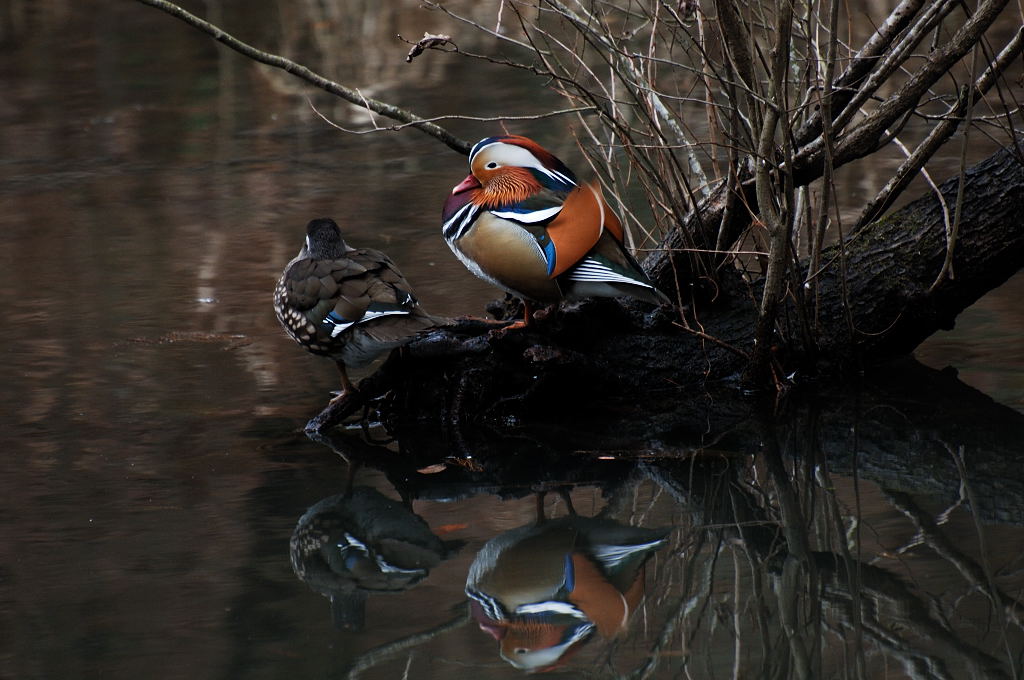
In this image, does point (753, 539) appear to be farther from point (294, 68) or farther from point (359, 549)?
point (294, 68)

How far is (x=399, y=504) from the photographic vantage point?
14.4ft

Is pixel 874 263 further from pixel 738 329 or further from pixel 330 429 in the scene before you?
pixel 330 429

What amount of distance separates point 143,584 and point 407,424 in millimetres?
1621

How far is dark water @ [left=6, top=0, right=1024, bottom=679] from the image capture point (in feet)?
11.0

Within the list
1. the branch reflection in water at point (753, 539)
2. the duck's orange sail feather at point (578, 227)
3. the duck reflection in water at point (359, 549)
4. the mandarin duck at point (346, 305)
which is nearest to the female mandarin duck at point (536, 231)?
the duck's orange sail feather at point (578, 227)

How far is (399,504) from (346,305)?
852 mm

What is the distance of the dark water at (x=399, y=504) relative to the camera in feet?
11.0

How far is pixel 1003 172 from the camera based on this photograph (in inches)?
197

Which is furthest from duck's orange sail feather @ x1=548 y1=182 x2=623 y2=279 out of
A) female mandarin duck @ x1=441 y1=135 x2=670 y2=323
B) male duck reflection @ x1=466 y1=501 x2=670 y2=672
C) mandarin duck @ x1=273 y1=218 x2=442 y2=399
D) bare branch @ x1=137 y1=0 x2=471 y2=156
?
male duck reflection @ x1=466 y1=501 x2=670 y2=672

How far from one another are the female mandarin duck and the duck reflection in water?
0.96 metres

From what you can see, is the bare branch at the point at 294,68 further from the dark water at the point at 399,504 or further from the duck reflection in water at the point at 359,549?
the duck reflection in water at the point at 359,549

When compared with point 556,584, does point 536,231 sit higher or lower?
higher

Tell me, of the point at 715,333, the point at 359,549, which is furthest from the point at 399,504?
the point at 715,333

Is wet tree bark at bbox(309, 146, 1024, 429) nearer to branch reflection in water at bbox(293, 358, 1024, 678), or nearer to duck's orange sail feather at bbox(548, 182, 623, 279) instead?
branch reflection in water at bbox(293, 358, 1024, 678)
